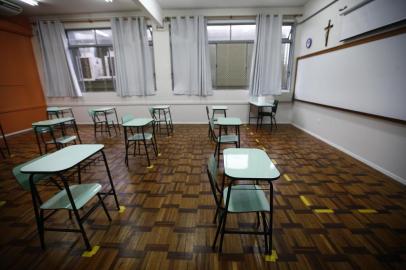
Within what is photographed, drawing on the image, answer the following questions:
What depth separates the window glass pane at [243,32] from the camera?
5.41m

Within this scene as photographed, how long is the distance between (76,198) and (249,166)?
1.53 meters

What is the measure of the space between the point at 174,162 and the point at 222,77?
358 cm

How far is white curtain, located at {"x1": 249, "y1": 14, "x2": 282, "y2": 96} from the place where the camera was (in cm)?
506

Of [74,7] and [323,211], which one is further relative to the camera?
[74,7]

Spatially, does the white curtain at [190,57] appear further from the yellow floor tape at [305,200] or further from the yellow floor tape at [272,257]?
the yellow floor tape at [272,257]

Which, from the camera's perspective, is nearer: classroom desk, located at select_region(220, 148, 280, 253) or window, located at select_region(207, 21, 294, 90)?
classroom desk, located at select_region(220, 148, 280, 253)

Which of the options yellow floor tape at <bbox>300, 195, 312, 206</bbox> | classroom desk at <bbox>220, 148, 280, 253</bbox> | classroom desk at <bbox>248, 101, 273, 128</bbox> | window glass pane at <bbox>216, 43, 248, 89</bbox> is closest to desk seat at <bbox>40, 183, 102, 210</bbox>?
classroom desk at <bbox>220, 148, 280, 253</bbox>

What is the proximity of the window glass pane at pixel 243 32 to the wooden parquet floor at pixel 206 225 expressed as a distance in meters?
4.15

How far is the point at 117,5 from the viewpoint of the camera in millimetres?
4758

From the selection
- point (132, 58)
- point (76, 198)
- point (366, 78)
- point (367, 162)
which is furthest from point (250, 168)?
point (132, 58)

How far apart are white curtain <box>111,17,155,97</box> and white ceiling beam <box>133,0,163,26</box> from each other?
25.0 inches

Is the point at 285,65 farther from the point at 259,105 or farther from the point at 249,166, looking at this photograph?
the point at 249,166

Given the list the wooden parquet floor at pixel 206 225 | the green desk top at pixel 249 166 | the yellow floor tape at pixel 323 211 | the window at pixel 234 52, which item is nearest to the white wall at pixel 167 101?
the window at pixel 234 52

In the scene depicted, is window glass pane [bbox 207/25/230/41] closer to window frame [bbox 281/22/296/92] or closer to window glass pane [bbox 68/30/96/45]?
window frame [bbox 281/22/296/92]
